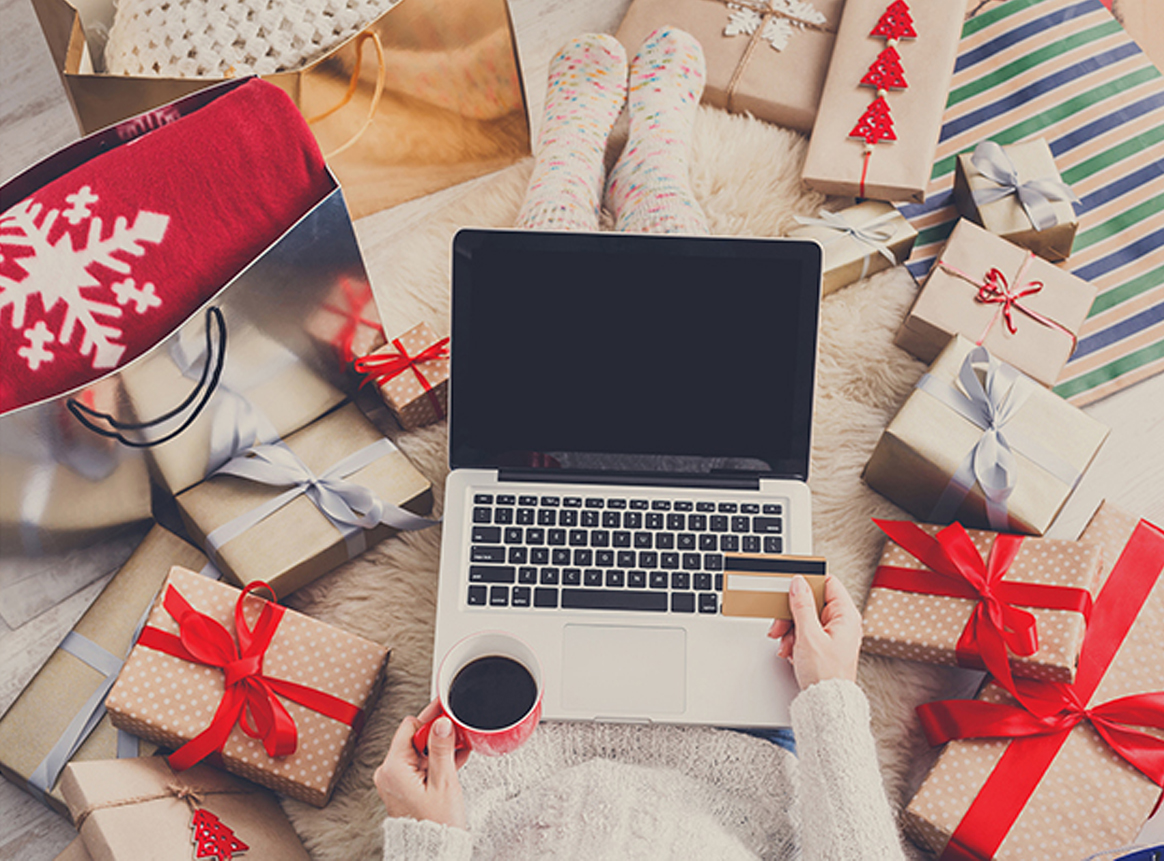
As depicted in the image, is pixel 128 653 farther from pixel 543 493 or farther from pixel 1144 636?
pixel 1144 636

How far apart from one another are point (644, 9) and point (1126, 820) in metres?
1.11

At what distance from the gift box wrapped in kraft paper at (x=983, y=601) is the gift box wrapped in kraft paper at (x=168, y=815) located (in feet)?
2.05

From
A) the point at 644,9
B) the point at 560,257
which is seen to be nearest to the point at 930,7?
the point at 644,9

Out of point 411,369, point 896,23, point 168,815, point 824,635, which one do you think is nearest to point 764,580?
point 824,635

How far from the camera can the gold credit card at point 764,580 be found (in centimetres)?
72

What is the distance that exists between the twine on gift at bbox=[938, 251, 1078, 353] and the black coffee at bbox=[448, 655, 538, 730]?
66 centimetres

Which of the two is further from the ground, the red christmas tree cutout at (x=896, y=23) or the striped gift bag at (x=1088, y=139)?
the red christmas tree cutout at (x=896, y=23)

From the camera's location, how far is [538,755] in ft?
2.72

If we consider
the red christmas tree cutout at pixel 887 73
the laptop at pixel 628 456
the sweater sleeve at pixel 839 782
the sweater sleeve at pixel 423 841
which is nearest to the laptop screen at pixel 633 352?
the laptop at pixel 628 456

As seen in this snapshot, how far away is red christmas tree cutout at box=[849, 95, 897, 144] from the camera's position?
3.55 ft

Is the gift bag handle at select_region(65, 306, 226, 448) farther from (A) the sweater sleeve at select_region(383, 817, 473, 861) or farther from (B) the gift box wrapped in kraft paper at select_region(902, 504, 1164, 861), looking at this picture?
(B) the gift box wrapped in kraft paper at select_region(902, 504, 1164, 861)

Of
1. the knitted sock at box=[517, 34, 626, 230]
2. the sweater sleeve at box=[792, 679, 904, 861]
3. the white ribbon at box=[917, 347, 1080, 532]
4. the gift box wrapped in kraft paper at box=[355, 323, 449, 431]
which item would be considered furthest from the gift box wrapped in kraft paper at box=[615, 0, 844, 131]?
the sweater sleeve at box=[792, 679, 904, 861]

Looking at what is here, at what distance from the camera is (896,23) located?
3.63 ft

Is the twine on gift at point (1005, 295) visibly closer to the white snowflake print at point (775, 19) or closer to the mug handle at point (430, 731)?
the white snowflake print at point (775, 19)
